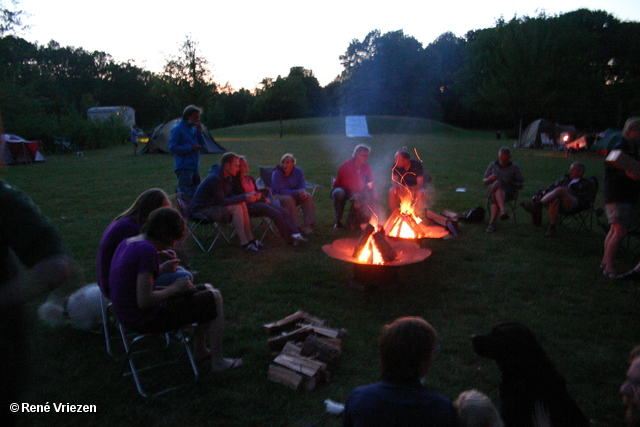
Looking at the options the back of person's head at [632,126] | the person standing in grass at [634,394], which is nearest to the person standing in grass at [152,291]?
the person standing in grass at [634,394]

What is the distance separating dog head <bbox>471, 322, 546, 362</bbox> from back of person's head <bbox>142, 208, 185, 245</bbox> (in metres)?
1.81

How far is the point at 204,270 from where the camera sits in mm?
4969

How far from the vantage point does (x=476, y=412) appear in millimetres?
1654

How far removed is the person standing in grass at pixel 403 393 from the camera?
1.56 metres

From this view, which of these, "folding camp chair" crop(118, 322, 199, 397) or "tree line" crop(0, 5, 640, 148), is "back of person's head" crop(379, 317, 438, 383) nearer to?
"folding camp chair" crop(118, 322, 199, 397)

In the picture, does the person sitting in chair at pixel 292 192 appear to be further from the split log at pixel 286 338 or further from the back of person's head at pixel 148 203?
the back of person's head at pixel 148 203

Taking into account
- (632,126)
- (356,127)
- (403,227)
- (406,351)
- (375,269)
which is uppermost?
(632,126)

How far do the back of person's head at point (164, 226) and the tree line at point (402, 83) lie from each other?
942 inches

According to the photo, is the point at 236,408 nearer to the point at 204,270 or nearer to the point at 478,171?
the point at 204,270

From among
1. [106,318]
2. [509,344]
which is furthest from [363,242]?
[509,344]

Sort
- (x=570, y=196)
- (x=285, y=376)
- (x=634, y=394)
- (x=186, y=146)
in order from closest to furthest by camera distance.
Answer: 1. (x=634, y=394)
2. (x=285, y=376)
3. (x=570, y=196)
4. (x=186, y=146)

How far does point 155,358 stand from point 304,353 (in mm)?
1126

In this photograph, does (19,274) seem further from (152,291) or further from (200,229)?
(200,229)

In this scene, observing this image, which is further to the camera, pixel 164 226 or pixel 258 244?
pixel 258 244
